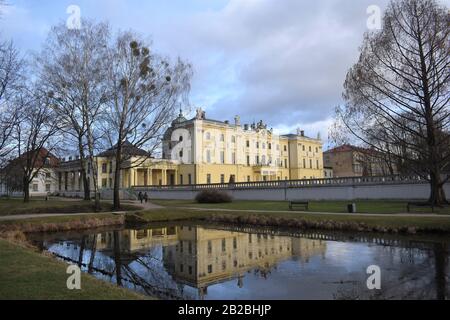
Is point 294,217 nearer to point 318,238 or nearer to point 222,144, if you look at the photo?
point 318,238

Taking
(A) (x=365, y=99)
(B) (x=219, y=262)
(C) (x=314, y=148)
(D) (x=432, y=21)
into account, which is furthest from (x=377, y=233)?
(C) (x=314, y=148)

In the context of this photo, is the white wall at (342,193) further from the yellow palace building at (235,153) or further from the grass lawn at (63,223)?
the grass lawn at (63,223)

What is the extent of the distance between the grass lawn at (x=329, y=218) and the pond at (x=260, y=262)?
5.70 feet

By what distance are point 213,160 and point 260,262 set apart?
6040 centimetres

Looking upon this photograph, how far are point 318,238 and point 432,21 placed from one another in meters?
18.1

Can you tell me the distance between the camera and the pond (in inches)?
420

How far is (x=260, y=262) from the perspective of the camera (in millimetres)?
14602

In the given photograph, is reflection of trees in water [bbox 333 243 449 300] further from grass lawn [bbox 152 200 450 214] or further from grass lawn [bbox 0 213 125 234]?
grass lawn [bbox 0 213 125 234]

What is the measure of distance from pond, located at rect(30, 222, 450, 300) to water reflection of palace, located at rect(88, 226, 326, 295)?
0.03m

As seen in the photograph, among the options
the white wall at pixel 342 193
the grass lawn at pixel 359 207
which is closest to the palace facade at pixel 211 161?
the white wall at pixel 342 193

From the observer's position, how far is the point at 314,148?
96938 millimetres

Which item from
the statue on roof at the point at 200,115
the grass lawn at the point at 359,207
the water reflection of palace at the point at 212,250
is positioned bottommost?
the water reflection of palace at the point at 212,250

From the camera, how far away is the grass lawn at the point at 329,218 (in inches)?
792

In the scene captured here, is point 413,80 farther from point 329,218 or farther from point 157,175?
point 157,175
